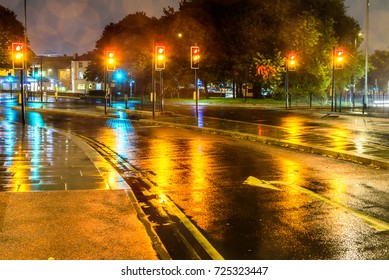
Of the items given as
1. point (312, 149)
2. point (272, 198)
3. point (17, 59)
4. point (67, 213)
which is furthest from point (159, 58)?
point (67, 213)

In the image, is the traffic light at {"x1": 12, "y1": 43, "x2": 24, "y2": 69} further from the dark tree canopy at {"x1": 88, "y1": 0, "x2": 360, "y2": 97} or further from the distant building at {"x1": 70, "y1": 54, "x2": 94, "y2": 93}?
the distant building at {"x1": 70, "y1": 54, "x2": 94, "y2": 93}

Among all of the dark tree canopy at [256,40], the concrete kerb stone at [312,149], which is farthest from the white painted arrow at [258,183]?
the dark tree canopy at [256,40]

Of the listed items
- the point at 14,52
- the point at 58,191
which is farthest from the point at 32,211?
the point at 14,52

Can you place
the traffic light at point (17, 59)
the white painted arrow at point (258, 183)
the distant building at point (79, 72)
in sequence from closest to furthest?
the white painted arrow at point (258, 183)
the traffic light at point (17, 59)
the distant building at point (79, 72)

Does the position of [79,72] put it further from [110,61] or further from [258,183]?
[258,183]

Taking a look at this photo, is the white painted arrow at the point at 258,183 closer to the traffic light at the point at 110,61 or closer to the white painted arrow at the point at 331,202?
the white painted arrow at the point at 331,202

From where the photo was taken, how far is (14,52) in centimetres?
2353

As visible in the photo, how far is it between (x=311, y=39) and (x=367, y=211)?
1933 inches

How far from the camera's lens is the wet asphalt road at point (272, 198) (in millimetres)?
6539

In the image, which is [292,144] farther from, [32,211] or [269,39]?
[269,39]

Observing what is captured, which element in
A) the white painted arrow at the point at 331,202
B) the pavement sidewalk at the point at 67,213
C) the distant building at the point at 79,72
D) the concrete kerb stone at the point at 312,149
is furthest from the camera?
the distant building at the point at 79,72

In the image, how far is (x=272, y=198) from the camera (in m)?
9.38

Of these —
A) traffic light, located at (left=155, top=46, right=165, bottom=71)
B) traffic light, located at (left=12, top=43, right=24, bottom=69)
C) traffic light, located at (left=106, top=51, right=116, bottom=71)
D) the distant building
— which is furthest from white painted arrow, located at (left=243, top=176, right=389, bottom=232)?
the distant building
